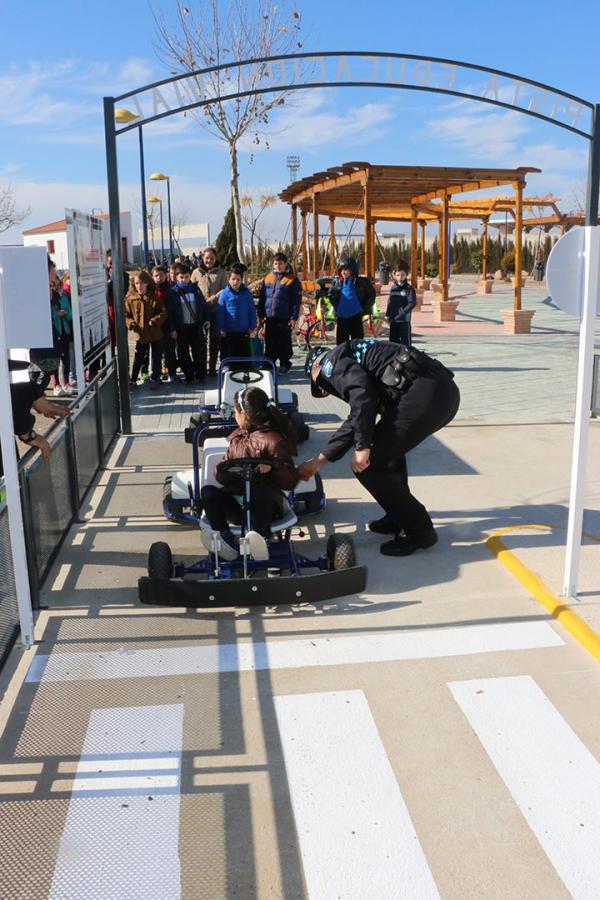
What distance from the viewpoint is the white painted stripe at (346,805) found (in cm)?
288

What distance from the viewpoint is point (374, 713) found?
3898mm

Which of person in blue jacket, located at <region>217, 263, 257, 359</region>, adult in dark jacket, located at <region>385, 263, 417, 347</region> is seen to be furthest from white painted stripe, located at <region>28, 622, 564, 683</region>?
adult in dark jacket, located at <region>385, 263, 417, 347</region>

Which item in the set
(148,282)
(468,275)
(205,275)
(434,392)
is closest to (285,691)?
(434,392)

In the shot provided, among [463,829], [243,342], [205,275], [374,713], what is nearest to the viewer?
[463,829]

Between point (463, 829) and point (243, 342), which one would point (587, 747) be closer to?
point (463, 829)

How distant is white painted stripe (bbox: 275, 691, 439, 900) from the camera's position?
9.46 ft

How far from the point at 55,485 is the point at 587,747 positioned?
12.8ft

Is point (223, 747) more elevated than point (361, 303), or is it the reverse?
point (361, 303)

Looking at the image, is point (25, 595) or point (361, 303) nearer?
point (25, 595)

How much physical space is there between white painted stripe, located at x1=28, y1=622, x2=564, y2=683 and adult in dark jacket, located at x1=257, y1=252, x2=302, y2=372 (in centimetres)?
943

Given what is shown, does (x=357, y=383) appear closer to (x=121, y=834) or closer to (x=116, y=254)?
(x=121, y=834)

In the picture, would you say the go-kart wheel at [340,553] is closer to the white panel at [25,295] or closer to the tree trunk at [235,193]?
the white panel at [25,295]

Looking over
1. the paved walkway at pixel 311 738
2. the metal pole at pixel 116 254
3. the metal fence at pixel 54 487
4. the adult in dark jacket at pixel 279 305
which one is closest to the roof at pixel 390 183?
the adult in dark jacket at pixel 279 305

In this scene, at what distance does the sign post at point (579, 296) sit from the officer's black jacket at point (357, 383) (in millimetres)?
1274
